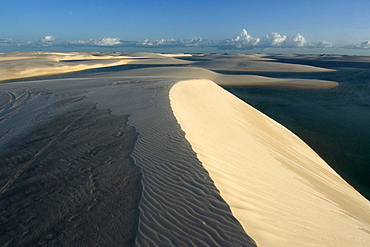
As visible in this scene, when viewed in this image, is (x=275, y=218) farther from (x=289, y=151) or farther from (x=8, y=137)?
(x=8, y=137)

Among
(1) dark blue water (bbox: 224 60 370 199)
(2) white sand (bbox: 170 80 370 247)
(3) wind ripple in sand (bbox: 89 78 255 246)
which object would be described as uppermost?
(3) wind ripple in sand (bbox: 89 78 255 246)

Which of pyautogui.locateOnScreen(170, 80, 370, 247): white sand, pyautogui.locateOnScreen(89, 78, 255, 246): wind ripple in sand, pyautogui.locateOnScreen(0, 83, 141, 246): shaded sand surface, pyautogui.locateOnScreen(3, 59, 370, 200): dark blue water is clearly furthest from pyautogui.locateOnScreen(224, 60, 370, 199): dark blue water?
pyautogui.locateOnScreen(0, 83, 141, 246): shaded sand surface

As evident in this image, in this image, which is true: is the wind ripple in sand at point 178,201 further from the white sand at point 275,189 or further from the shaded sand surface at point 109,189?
the white sand at point 275,189

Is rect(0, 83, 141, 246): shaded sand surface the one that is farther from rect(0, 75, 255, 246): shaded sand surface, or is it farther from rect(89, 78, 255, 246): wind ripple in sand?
rect(89, 78, 255, 246): wind ripple in sand

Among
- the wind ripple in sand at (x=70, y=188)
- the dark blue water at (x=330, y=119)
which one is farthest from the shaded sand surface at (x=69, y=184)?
the dark blue water at (x=330, y=119)

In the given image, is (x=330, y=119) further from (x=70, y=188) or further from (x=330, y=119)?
(x=70, y=188)

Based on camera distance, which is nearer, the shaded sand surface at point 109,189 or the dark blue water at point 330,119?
the shaded sand surface at point 109,189

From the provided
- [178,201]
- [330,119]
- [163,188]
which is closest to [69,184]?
[163,188]
